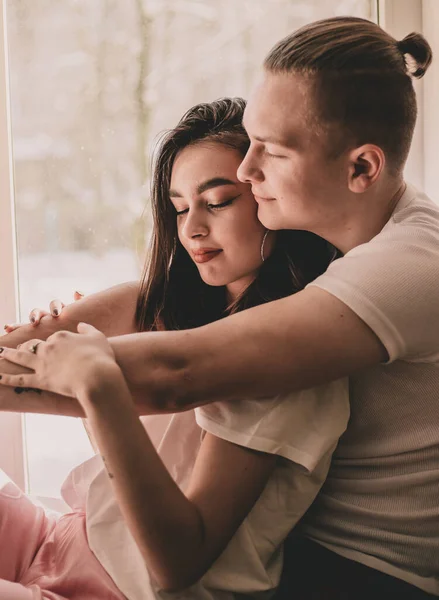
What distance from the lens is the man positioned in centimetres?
102

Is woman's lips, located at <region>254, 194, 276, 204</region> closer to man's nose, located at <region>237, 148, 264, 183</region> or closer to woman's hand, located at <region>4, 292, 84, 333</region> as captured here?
man's nose, located at <region>237, 148, 264, 183</region>

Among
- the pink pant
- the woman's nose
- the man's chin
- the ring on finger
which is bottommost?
the pink pant

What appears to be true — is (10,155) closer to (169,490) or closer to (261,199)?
(261,199)

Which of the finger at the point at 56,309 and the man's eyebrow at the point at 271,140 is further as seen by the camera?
the finger at the point at 56,309

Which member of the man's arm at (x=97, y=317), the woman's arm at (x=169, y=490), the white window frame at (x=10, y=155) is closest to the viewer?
the woman's arm at (x=169, y=490)

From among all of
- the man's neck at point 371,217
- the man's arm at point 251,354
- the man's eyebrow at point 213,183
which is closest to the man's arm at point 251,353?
the man's arm at point 251,354

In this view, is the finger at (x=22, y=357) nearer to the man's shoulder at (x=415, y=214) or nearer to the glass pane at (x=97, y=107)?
the man's shoulder at (x=415, y=214)

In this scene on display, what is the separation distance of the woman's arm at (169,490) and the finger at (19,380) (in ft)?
0.54

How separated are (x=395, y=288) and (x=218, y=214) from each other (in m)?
0.42

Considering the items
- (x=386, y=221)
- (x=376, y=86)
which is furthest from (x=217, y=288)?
(x=376, y=86)

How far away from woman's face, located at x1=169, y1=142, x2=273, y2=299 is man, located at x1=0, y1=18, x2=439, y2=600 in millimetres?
64

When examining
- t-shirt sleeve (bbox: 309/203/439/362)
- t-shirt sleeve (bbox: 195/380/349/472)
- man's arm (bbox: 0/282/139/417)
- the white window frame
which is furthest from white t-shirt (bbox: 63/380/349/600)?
the white window frame

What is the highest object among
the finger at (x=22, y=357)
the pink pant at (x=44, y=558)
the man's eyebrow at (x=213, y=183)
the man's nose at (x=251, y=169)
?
the man's nose at (x=251, y=169)

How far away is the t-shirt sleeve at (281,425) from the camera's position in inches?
42.3
